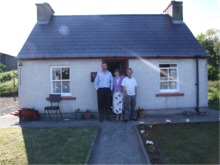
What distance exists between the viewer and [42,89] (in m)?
12.6

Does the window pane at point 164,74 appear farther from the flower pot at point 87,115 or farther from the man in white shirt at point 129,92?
the flower pot at point 87,115

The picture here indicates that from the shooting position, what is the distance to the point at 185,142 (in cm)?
778

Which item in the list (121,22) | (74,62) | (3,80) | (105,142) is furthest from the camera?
(3,80)

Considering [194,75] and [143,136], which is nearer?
[143,136]

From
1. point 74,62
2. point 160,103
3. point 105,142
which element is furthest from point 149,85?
point 105,142

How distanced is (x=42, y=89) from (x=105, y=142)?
5.71 meters

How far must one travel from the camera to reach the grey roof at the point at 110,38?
1263cm

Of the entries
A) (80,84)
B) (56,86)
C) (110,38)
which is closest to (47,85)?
(56,86)

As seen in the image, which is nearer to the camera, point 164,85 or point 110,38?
point 164,85

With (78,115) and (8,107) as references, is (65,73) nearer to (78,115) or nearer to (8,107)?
(78,115)

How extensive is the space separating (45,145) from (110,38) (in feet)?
24.9

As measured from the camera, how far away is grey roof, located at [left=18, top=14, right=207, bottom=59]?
1263 centimetres

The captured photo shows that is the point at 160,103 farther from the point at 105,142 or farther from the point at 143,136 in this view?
the point at 105,142

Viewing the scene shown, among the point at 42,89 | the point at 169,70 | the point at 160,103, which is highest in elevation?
the point at 169,70
